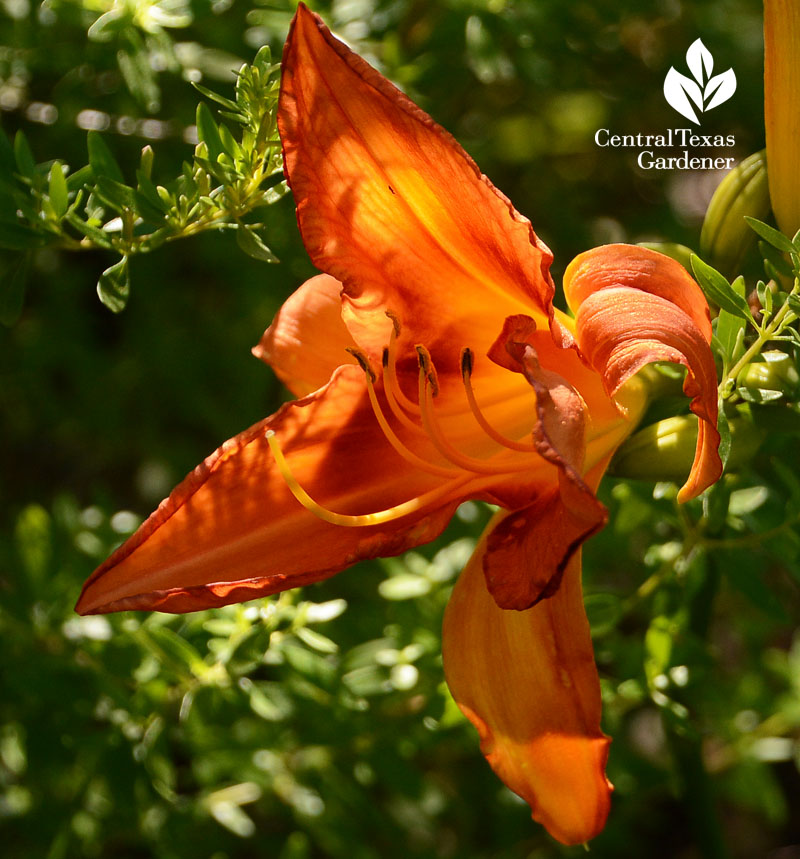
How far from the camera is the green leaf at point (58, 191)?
1.07 m

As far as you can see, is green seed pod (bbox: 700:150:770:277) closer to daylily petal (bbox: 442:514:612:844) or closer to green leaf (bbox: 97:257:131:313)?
daylily petal (bbox: 442:514:612:844)

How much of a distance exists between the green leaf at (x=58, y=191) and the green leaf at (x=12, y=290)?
0.10 metres

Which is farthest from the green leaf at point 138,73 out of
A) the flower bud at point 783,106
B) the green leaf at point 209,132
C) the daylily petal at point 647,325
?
the flower bud at point 783,106

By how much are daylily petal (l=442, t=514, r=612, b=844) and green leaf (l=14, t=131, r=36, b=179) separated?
61 centimetres

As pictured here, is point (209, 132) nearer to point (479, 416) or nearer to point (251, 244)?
point (251, 244)

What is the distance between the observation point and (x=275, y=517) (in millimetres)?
1075

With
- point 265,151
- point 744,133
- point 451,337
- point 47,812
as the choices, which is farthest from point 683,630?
Answer: point 744,133

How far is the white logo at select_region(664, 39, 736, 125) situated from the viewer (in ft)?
4.86

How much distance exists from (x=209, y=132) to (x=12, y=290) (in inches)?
11.6

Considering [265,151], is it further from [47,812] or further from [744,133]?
[744,133]

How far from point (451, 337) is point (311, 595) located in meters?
0.63

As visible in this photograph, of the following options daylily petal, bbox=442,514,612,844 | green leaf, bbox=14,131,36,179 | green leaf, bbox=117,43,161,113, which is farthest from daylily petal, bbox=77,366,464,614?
green leaf, bbox=117,43,161,113

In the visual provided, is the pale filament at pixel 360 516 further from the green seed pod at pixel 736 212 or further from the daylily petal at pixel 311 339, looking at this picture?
the green seed pod at pixel 736 212

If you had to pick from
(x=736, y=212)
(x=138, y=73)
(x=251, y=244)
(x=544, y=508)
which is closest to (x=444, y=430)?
(x=544, y=508)
